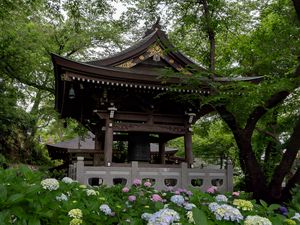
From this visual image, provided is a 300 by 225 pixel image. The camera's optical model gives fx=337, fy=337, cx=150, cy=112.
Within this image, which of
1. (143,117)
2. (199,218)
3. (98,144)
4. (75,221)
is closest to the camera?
(199,218)

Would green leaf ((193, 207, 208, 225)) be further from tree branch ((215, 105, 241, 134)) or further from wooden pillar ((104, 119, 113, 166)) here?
wooden pillar ((104, 119, 113, 166))

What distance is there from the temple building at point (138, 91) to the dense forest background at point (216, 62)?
897 mm

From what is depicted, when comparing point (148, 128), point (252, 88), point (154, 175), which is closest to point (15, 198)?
point (252, 88)

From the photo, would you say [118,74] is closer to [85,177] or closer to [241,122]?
[85,177]

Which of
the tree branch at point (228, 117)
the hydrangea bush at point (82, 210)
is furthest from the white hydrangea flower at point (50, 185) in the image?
the tree branch at point (228, 117)

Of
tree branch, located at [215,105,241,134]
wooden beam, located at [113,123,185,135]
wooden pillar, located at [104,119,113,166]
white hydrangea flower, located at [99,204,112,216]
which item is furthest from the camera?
wooden beam, located at [113,123,185,135]

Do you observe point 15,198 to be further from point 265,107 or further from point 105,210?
point 265,107

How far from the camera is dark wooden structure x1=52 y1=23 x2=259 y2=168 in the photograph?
9141 mm

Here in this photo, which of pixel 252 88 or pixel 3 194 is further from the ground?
pixel 252 88

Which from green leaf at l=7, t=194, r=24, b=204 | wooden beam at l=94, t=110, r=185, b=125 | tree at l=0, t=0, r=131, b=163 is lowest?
Result: green leaf at l=7, t=194, r=24, b=204

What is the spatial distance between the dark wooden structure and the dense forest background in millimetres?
966

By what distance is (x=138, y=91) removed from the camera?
9.97 m

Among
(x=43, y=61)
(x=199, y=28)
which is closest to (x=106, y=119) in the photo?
(x=199, y=28)

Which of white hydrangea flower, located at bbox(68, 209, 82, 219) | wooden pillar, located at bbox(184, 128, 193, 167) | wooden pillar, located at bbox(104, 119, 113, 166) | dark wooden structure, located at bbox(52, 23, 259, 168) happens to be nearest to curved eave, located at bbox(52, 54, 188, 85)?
dark wooden structure, located at bbox(52, 23, 259, 168)
